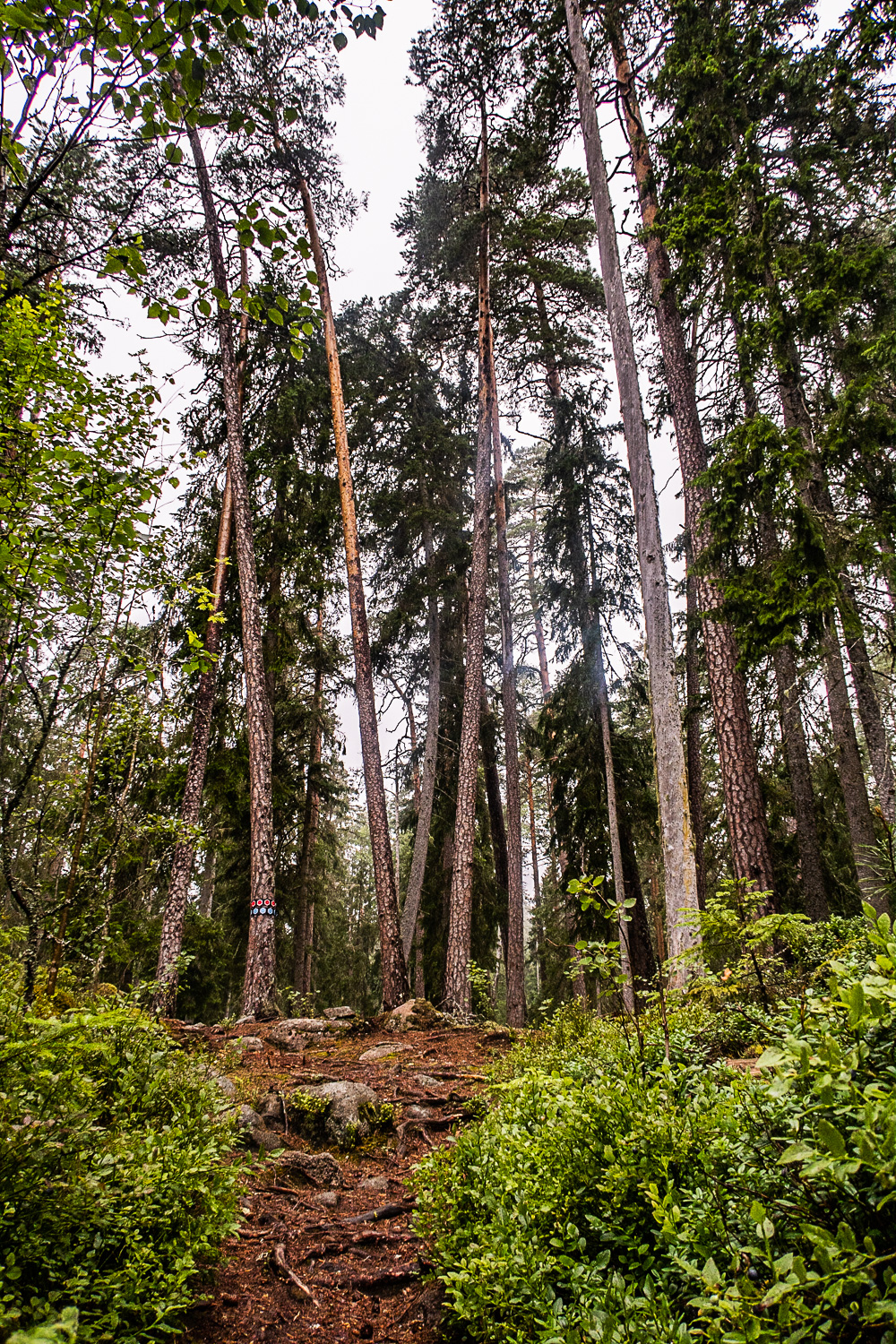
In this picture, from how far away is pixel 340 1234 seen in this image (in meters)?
3.64

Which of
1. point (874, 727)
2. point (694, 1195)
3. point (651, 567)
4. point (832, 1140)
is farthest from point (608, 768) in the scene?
point (832, 1140)

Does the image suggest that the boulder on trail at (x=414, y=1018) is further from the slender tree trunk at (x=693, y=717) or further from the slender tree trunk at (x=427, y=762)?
the slender tree trunk at (x=693, y=717)

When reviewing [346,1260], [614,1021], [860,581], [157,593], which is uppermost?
[860,581]

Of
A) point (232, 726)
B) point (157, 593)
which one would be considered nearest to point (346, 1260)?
point (157, 593)

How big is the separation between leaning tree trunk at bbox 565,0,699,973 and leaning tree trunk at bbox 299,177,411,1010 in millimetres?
4593

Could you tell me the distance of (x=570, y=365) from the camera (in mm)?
14047

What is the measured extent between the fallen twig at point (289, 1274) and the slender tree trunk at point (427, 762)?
9036 mm

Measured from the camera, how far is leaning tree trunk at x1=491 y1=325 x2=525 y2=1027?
11.5 m

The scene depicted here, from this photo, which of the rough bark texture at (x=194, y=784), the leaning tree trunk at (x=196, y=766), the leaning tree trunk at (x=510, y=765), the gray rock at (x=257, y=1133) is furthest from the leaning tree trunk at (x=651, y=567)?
the rough bark texture at (x=194, y=784)

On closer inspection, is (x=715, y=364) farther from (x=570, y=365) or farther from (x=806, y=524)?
(x=570, y=365)

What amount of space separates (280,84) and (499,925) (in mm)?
17723

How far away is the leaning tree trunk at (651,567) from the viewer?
641cm

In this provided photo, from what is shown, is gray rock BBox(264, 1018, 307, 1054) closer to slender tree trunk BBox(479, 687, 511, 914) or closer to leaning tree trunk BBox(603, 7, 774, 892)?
leaning tree trunk BBox(603, 7, 774, 892)

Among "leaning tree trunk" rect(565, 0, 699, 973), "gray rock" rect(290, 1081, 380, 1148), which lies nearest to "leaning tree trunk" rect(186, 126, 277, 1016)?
"gray rock" rect(290, 1081, 380, 1148)
